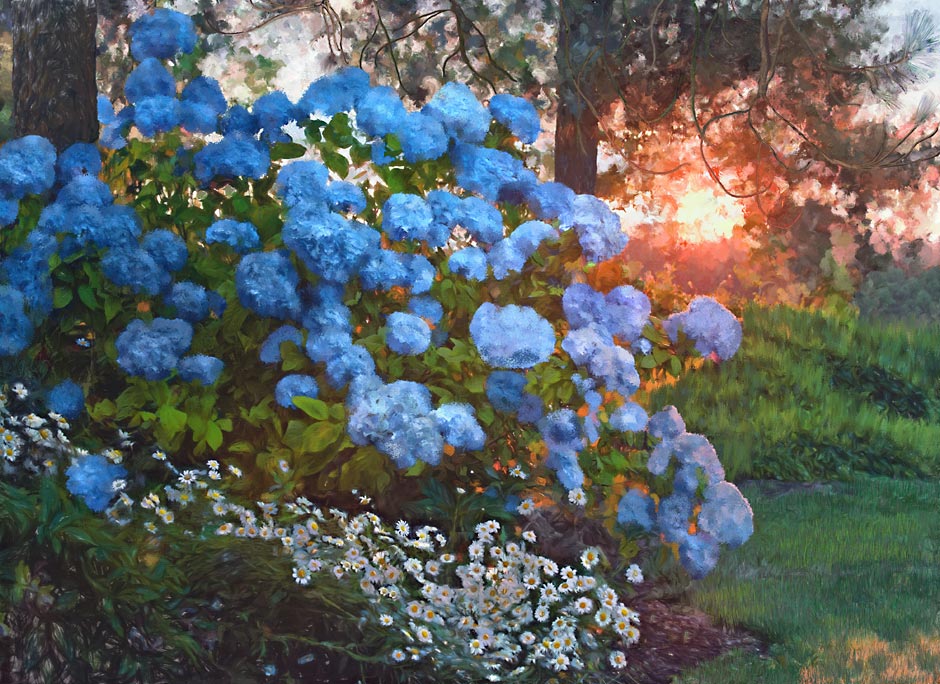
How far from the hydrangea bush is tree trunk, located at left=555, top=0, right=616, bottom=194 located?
411 cm

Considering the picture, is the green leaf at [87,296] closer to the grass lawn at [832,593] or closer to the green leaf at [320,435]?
the green leaf at [320,435]

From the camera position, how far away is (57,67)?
5.08 meters

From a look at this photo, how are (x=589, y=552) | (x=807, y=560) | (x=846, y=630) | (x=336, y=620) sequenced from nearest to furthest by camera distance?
(x=336, y=620)
(x=589, y=552)
(x=846, y=630)
(x=807, y=560)

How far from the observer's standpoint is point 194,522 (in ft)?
12.4

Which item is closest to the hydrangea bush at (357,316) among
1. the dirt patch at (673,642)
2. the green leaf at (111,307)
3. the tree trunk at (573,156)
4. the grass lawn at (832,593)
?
the green leaf at (111,307)

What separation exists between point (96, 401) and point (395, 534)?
4.69ft

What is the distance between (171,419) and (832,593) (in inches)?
121

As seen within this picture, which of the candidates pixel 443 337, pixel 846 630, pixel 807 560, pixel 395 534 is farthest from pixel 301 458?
pixel 807 560

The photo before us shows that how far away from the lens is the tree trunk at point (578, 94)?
28.3 ft

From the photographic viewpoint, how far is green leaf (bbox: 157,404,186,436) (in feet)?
13.2

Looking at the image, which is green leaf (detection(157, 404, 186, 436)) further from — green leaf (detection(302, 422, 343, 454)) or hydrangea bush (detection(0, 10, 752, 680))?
green leaf (detection(302, 422, 343, 454))

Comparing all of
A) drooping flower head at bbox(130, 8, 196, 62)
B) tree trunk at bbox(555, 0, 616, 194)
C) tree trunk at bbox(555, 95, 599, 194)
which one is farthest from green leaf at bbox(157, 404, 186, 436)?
tree trunk at bbox(555, 95, 599, 194)

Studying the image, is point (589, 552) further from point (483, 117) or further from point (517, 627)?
point (483, 117)

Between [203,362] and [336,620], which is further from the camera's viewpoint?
[203,362]
